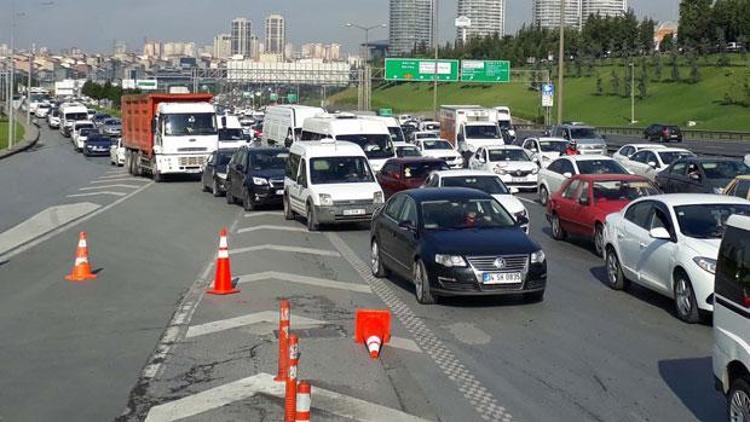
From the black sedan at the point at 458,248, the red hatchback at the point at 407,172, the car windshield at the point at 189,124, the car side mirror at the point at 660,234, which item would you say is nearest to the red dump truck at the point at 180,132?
the car windshield at the point at 189,124

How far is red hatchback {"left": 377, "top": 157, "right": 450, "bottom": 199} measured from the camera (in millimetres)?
27920

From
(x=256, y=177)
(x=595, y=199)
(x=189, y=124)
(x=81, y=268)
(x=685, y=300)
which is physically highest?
(x=189, y=124)

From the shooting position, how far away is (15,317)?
41.0ft

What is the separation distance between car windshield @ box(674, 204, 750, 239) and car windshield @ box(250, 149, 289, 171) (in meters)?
16.5

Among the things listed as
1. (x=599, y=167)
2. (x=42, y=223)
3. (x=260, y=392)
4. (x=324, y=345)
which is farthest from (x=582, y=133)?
(x=260, y=392)

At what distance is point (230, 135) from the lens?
47.2m

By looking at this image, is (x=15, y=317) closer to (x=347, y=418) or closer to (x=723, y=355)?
(x=347, y=418)

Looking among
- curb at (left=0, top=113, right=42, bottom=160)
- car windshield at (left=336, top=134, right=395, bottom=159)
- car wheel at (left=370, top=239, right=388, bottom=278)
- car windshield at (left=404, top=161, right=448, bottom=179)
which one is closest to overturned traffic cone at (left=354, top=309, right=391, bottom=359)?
car wheel at (left=370, top=239, right=388, bottom=278)

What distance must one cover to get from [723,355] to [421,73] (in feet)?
246

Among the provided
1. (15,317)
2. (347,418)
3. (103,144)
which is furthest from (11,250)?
(103,144)

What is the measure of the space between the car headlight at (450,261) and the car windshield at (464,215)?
105 centimetres

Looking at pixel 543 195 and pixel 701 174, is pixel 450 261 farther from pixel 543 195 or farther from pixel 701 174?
pixel 543 195

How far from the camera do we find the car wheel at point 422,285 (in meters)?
13.1

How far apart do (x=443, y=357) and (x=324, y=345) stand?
1330 millimetres
